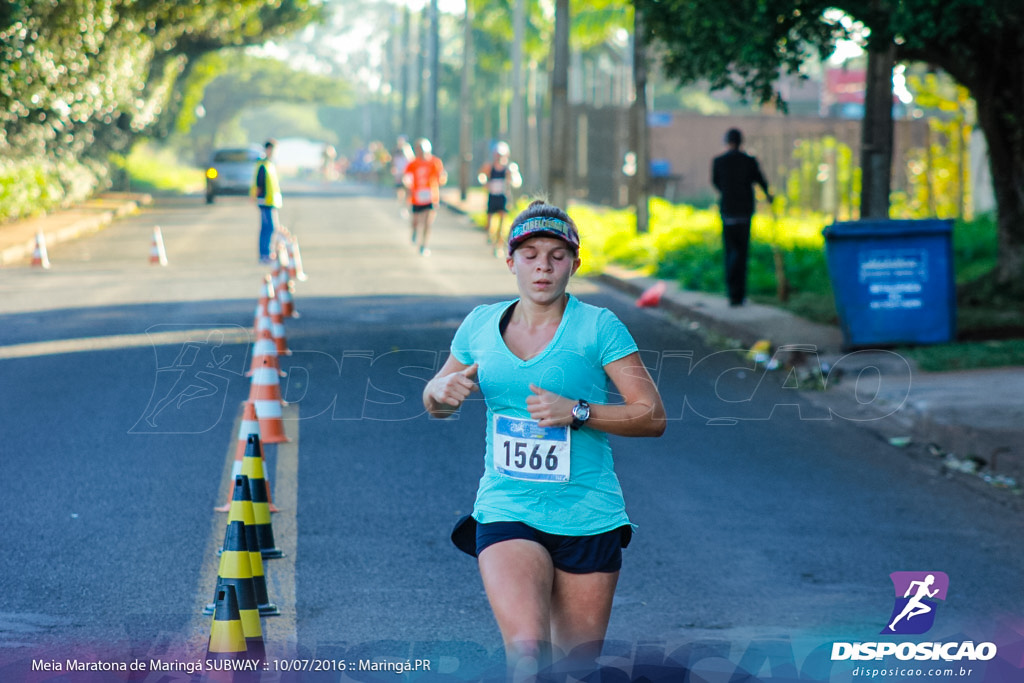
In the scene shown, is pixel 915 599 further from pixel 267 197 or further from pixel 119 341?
pixel 267 197

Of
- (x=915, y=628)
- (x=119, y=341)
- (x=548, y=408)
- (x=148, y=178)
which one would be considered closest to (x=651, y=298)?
(x=119, y=341)

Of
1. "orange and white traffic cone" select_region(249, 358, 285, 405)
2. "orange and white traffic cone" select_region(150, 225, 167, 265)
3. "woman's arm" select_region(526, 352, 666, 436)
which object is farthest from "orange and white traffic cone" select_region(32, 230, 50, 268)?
"woman's arm" select_region(526, 352, 666, 436)

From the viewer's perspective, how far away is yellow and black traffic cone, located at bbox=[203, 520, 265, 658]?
203 inches

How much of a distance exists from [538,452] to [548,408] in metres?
0.19

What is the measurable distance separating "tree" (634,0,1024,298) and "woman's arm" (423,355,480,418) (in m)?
9.66

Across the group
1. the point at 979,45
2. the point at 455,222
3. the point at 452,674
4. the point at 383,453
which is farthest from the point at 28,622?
the point at 455,222

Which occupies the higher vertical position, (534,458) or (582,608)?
(534,458)

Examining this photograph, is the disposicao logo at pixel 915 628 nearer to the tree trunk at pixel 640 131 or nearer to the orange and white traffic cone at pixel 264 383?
the orange and white traffic cone at pixel 264 383

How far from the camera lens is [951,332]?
13289 mm

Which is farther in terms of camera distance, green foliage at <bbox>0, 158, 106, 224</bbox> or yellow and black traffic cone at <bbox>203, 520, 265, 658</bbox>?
green foliage at <bbox>0, 158, 106, 224</bbox>

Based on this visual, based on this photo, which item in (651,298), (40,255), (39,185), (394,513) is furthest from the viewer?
(39,185)

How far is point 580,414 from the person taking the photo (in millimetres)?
3953

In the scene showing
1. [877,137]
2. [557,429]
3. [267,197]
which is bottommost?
[267,197]

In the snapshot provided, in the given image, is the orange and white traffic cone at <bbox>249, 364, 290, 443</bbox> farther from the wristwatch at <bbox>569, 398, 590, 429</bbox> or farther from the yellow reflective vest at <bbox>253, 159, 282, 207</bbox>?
the yellow reflective vest at <bbox>253, 159, 282, 207</bbox>
